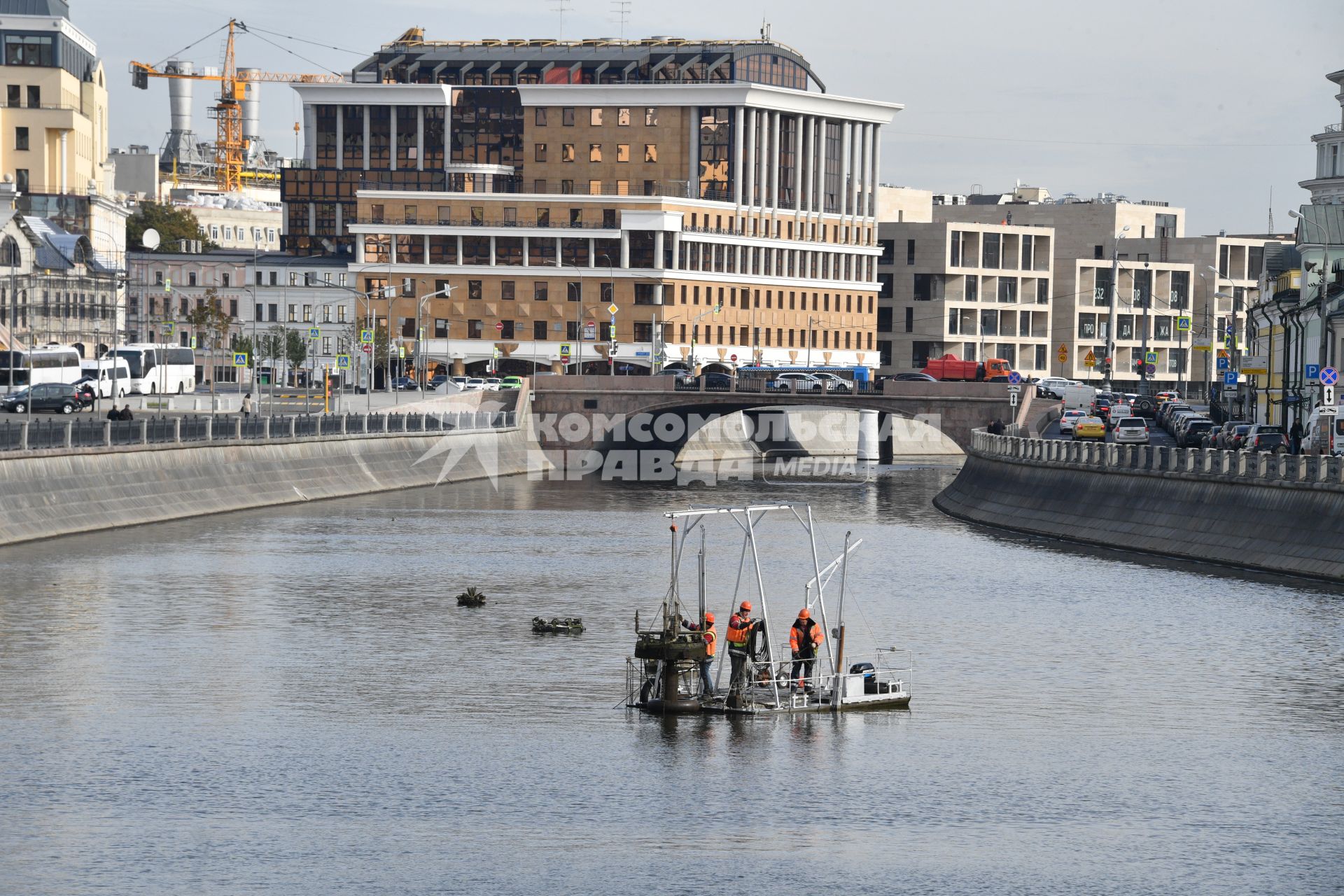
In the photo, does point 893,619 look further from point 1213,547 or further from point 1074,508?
point 1074,508

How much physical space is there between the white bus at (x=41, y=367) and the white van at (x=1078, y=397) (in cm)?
7446

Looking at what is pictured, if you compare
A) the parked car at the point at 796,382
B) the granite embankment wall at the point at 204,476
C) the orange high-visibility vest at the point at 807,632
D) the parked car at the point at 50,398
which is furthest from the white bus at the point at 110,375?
the orange high-visibility vest at the point at 807,632

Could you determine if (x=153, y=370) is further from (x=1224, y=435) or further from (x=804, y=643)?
(x=804, y=643)

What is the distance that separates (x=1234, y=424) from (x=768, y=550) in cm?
3089

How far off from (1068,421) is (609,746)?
9559cm

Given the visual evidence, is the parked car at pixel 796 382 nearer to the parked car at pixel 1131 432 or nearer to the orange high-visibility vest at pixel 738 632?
the parked car at pixel 1131 432

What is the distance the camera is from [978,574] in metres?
74.1

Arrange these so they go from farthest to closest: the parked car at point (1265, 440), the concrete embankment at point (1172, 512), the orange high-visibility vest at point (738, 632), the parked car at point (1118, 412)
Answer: the parked car at point (1118, 412) → the parked car at point (1265, 440) → the concrete embankment at point (1172, 512) → the orange high-visibility vest at point (738, 632)

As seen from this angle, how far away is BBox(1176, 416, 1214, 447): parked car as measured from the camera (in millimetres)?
104938

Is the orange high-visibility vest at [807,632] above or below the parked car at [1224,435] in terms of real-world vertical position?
below

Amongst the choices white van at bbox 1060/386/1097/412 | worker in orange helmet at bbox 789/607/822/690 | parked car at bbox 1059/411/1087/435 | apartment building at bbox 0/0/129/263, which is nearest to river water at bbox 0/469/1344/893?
worker in orange helmet at bbox 789/607/822/690

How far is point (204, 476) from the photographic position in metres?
92.8

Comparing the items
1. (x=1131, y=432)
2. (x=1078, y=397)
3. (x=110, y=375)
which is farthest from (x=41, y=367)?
(x=1078, y=397)

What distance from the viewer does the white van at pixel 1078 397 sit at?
161375mm
